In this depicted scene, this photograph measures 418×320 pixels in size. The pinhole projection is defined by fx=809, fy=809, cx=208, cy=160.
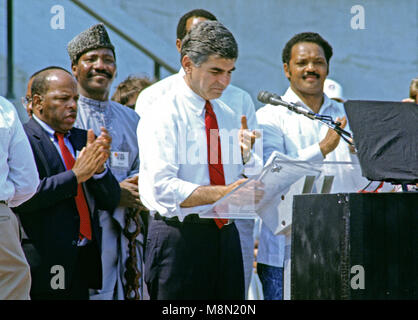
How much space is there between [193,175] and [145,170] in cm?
22

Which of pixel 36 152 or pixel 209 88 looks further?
pixel 36 152

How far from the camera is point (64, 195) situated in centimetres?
389

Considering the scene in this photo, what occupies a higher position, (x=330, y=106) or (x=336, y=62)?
(x=336, y=62)

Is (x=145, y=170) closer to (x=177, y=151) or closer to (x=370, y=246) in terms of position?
(x=177, y=151)

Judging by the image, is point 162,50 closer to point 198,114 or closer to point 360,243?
point 198,114

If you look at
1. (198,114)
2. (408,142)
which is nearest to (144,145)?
(198,114)

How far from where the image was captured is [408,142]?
2945 millimetres

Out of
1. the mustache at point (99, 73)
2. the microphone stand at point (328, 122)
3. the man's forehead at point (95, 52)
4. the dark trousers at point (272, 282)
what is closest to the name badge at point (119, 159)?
the mustache at point (99, 73)

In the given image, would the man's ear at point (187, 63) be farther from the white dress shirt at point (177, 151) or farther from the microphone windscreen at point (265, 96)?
the microphone windscreen at point (265, 96)

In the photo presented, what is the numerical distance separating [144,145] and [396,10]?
14.1 ft

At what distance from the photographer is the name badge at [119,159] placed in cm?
441

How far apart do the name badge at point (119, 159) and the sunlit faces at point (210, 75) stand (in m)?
0.82

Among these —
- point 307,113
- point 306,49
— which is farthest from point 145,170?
point 306,49
